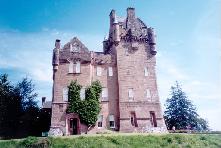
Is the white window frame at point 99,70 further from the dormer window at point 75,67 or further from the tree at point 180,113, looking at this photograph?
the tree at point 180,113

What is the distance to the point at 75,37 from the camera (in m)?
41.5

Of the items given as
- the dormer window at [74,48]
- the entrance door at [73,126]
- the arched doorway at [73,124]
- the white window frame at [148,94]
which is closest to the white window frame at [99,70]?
the dormer window at [74,48]

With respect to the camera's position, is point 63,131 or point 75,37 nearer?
point 63,131

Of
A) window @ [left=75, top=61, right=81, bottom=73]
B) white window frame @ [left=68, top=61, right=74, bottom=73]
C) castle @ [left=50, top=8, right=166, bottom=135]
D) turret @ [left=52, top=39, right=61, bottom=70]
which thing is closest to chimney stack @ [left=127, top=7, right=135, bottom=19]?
castle @ [left=50, top=8, right=166, bottom=135]

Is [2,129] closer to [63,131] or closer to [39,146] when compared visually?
[63,131]

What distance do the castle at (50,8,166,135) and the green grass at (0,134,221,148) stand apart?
813 cm

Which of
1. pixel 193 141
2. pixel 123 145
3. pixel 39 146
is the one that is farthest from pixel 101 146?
pixel 193 141

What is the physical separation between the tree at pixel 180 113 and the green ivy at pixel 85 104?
78.3 feet

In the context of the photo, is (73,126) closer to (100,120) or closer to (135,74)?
(100,120)

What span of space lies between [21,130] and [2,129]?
140 inches

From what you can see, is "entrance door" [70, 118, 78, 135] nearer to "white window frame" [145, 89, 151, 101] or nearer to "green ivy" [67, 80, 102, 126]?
"green ivy" [67, 80, 102, 126]

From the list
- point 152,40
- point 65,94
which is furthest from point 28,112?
point 152,40

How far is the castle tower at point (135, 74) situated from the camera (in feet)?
130

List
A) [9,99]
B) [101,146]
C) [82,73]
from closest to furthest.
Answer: [101,146], [82,73], [9,99]
